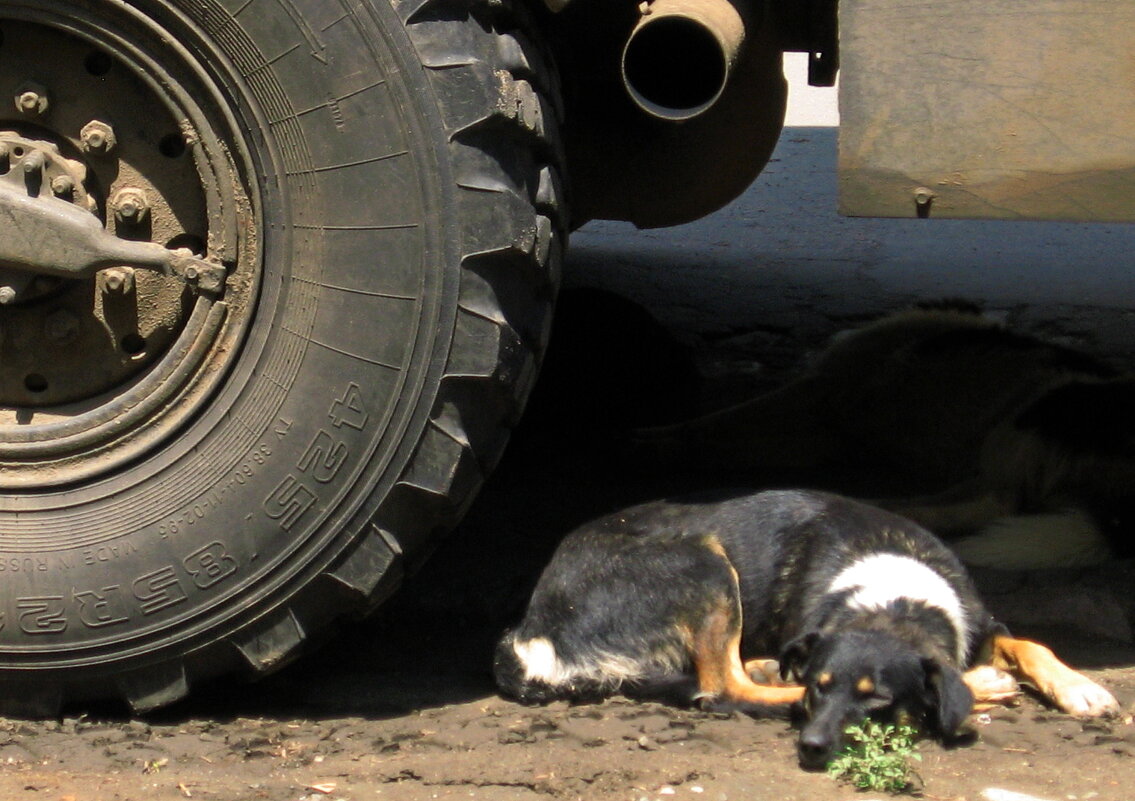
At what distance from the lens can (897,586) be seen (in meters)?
3.47

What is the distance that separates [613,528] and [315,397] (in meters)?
1.06

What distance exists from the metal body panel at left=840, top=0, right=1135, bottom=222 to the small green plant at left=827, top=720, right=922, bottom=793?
1012 millimetres

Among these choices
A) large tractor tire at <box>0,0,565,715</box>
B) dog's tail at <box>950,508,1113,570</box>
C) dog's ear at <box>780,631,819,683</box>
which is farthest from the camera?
dog's tail at <box>950,508,1113,570</box>

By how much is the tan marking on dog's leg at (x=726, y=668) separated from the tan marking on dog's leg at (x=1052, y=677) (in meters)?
0.53

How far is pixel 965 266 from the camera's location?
7.22m

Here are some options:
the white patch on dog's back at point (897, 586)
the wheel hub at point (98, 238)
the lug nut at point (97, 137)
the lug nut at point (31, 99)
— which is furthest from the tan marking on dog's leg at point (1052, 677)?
the lug nut at point (31, 99)

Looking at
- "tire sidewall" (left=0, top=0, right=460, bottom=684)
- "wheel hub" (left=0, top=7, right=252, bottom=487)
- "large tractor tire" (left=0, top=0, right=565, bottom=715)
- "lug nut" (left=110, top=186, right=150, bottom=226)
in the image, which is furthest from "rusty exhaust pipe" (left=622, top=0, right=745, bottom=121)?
"lug nut" (left=110, top=186, right=150, bottom=226)

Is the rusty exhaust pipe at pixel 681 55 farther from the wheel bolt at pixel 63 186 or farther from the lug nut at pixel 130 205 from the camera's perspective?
the wheel bolt at pixel 63 186

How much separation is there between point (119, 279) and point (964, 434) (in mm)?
3237

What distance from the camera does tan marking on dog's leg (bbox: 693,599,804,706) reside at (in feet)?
10.4

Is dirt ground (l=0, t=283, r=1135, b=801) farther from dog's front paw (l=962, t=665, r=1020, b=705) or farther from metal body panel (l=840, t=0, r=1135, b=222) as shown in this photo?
metal body panel (l=840, t=0, r=1135, b=222)

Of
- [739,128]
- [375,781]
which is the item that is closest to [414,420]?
[375,781]

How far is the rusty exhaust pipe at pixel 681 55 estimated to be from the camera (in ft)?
9.37

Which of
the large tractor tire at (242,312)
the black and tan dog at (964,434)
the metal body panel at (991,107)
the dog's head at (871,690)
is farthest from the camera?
the black and tan dog at (964,434)
